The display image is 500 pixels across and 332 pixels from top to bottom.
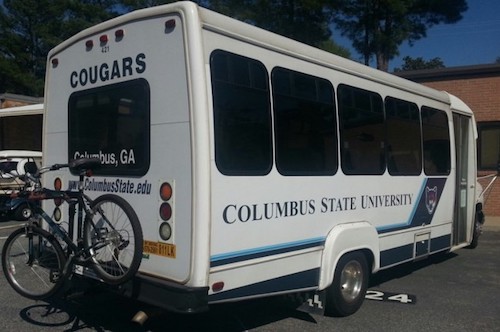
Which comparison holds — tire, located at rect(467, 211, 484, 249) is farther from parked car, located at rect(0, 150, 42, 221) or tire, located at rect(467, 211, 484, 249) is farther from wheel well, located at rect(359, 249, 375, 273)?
parked car, located at rect(0, 150, 42, 221)

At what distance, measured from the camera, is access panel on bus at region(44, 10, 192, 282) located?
4035 millimetres

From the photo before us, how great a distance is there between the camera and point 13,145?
70.7 ft

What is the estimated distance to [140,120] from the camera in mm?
4410

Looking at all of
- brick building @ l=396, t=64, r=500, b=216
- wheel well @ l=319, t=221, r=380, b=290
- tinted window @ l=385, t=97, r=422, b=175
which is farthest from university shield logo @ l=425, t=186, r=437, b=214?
brick building @ l=396, t=64, r=500, b=216

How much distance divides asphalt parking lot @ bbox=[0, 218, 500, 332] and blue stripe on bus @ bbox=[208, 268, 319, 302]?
19.6 inches

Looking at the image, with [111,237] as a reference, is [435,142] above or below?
above

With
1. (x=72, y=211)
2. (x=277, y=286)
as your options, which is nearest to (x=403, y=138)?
(x=277, y=286)

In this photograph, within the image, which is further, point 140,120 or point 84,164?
point 84,164

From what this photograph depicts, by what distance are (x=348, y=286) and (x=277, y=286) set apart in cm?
127

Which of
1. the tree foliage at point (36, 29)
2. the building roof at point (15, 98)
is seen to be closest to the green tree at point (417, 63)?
the tree foliage at point (36, 29)

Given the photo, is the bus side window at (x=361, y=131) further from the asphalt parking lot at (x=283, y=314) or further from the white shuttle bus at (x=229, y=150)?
the asphalt parking lot at (x=283, y=314)

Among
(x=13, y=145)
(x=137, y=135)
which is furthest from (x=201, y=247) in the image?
(x=13, y=145)

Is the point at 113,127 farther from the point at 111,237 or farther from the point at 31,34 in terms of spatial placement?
the point at 31,34

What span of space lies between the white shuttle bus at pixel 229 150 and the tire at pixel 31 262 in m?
0.63
